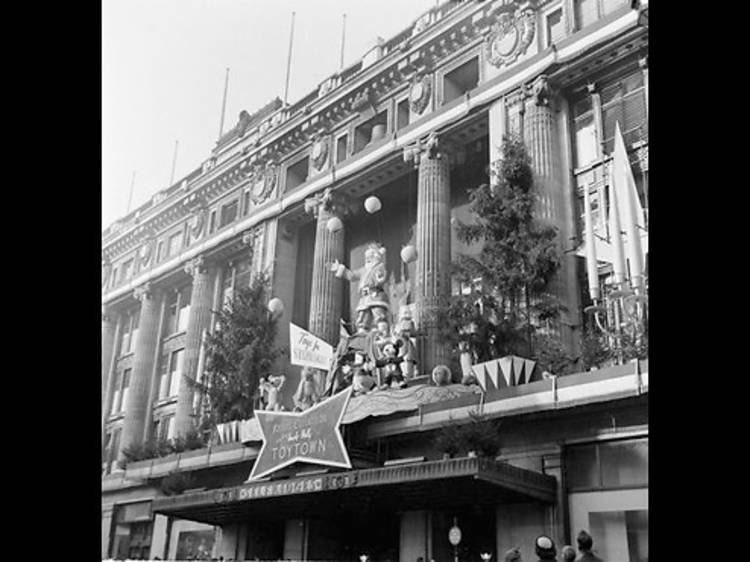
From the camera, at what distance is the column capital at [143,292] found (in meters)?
34.6

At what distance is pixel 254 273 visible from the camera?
30828 millimetres

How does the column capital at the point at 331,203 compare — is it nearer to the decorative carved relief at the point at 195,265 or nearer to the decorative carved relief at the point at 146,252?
the decorative carved relief at the point at 195,265

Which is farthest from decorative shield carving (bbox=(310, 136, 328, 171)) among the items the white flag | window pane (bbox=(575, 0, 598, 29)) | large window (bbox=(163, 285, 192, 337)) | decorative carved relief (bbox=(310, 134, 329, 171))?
the white flag

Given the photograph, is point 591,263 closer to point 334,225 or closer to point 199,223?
point 334,225

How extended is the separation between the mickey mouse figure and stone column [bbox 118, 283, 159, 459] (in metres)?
17.2

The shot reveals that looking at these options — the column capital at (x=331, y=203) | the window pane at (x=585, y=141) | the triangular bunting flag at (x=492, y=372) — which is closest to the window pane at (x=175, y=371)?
the column capital at (x=331, y=203)

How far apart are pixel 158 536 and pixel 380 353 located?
12027 millimetres

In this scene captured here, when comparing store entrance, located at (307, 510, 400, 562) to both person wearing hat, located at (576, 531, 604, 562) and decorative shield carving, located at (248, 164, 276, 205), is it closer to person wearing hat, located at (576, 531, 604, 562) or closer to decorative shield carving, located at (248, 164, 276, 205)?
person wearing hat, located at (576, 531, 604, 562)

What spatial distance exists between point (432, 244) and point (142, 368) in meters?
17.5

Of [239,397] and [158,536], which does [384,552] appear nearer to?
[239,397]

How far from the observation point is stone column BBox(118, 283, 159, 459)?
1352 inches

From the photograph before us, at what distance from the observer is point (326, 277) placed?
91.4 ft
